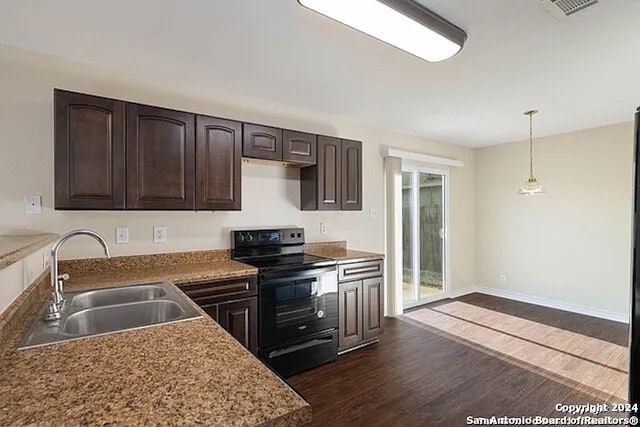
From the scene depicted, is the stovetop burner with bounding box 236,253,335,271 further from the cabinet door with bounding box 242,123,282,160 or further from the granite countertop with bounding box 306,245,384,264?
the cabinet door with bounding box 242,123,282,160

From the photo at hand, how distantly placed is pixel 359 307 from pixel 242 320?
1.23 meters

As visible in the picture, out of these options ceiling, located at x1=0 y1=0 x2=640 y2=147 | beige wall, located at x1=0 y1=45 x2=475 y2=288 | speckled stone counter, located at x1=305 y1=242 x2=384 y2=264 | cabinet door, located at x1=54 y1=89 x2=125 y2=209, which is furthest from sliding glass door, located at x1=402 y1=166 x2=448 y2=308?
cabinet door, located at x1=54 y1=89 x2=125 y2=209

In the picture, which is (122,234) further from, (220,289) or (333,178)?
(333,178)

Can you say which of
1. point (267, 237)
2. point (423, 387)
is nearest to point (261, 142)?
point (267, 237)

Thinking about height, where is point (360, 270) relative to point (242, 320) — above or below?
above

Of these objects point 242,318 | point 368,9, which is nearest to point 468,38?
point 368,9

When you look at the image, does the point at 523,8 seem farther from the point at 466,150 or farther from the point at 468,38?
the point at 466,150

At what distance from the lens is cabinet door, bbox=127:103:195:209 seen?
2.28 metres

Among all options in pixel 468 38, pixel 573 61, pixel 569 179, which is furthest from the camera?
pixel 569 179

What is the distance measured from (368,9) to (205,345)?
165 centimetres

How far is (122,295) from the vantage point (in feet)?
6.45

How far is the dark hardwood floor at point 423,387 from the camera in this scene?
223 cm

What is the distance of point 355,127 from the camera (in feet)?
13.1

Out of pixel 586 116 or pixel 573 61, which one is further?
pixel 586 116
